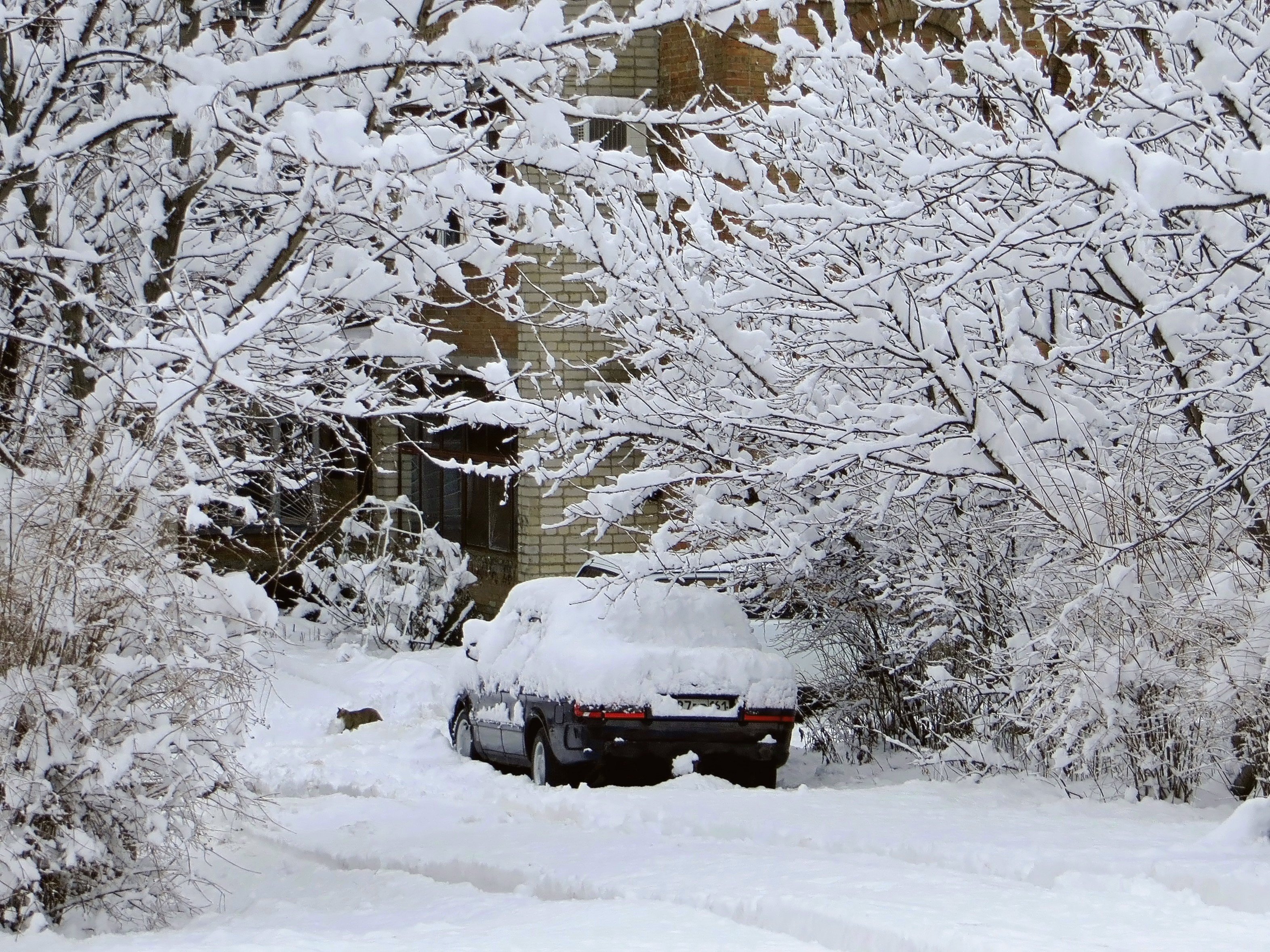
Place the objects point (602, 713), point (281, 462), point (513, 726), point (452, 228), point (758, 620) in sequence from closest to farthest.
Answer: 1. point (452, 228)
2. point (602, 713)
3. point (513, 726)
4. point (281, 462)
5. point (758, 620)

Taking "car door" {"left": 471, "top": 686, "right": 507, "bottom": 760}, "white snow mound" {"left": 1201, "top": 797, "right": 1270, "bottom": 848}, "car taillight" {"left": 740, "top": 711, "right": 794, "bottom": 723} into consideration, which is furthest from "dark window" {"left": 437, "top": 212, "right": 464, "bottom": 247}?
"white snow mound" {"left": 1201, "top": 797, "right": 1270, "bottom": 848}

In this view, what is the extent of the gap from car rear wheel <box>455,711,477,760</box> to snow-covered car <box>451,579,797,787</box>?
1.03 metres

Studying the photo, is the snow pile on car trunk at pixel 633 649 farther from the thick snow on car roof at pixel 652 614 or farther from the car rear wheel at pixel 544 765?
the car rear wheel at pixel 544 765

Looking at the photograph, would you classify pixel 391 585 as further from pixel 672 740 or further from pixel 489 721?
pixel 672 740

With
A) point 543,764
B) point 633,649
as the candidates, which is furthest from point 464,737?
point 633,649

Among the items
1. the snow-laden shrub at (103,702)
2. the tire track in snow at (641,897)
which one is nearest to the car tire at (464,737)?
the tire track in snow at (641,897)

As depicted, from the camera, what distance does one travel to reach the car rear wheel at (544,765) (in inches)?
448

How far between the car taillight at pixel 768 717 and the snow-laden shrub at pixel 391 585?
31.7 ft

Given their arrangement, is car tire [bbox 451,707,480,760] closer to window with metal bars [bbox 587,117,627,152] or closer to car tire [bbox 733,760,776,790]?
car tire [bbox 733,760,776,790]

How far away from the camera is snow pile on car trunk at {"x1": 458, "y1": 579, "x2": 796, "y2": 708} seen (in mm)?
11188

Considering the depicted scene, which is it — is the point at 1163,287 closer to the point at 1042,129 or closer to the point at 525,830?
the point at 1042,129

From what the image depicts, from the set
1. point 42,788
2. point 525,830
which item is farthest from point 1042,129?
point 42,788

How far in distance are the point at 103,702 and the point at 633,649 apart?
5.04m

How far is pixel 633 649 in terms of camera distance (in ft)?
37.2
